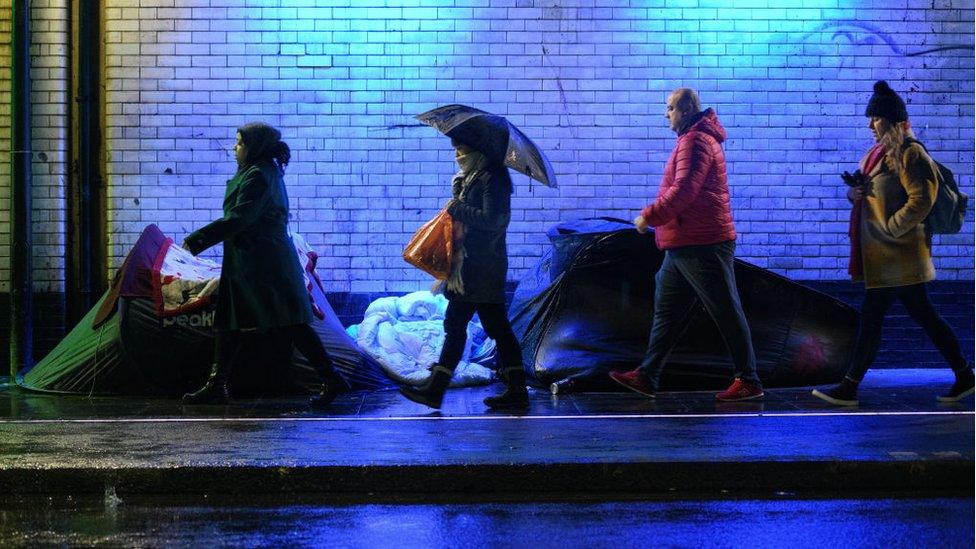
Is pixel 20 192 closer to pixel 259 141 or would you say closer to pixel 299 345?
pixel 259 141

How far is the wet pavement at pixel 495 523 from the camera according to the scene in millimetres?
4434

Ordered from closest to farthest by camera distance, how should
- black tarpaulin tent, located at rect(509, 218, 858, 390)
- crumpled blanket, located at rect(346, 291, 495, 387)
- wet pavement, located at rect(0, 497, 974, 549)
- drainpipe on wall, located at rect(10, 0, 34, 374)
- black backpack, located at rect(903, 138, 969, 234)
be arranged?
wet pavement, located at rect(0, 497, 974, 549)
black backpack, located at rect(903, 138, 969, 234)
black tarpaulin tent, located at rect(509, 218, 858, 390)
crumpled blanket, located at rect(346, 291, 495, 387)
drainpipe on wall, located at rect(10, 0, 34, 374)

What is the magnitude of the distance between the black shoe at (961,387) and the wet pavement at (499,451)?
259 mm

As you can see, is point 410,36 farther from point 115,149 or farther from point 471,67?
point 115,149

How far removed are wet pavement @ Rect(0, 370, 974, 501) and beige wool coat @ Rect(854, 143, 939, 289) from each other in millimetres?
784

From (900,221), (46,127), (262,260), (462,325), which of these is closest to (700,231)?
(900,221)

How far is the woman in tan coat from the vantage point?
6.82 meters

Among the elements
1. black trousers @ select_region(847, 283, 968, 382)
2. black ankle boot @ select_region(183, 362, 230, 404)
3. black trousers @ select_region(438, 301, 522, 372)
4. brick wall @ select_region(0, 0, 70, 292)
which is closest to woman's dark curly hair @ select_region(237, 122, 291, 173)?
black ankle boot @ select_region(183, 362, 230, 404)

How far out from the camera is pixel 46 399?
7.65 meters

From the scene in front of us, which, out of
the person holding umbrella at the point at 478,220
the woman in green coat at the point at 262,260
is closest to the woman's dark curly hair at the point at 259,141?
the woman in green coat at the point at 262,260

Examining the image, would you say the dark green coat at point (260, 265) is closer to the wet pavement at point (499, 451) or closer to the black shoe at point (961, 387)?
the wet pavement at point (499, 451)

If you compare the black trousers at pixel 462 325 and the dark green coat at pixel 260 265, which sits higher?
the dark green coat at pixel 260 265

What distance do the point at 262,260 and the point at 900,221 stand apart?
3.66 m

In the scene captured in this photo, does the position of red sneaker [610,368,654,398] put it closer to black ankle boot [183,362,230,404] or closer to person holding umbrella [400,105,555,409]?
person holding umbrella [400,105,555,409]
